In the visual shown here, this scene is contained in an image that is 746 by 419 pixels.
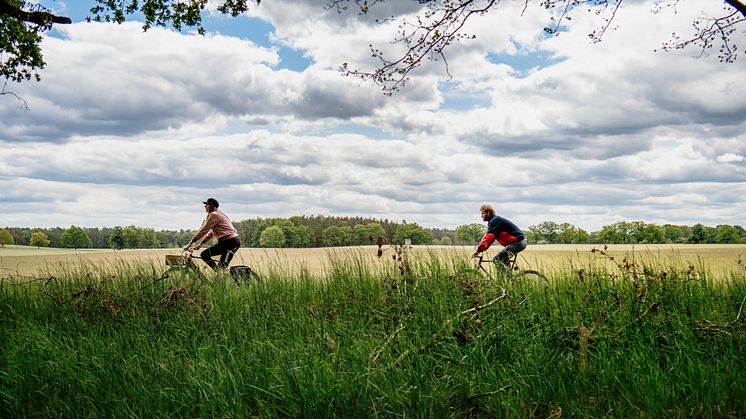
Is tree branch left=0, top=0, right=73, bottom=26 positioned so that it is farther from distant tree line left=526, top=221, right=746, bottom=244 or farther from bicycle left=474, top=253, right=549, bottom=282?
distant tree line left=526, top=221, right=746, bottom=244

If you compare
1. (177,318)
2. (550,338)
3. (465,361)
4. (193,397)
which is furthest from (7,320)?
(550,338)

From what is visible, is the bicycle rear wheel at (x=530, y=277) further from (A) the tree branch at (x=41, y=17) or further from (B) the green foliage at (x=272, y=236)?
(B) the green foliage at (x=272, y=236)

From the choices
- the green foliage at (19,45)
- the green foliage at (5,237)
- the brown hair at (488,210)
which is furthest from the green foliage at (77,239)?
the brown hair at (488,210)

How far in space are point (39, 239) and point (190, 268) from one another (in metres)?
90.4

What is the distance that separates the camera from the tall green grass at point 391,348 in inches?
194

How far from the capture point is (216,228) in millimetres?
12555

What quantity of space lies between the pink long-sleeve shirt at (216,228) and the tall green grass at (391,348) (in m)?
2.48

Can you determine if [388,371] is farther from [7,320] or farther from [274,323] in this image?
[7,320]

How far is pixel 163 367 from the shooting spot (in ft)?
18.1

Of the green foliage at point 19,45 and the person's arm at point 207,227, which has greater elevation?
the green foliage at point 19,45

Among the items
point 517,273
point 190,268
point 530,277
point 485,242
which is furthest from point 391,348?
point 190,268

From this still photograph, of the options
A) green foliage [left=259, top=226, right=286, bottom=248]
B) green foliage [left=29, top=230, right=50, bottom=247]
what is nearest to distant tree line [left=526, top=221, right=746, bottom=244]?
green foliage [left=259, top=226, right=286, bottom=248]

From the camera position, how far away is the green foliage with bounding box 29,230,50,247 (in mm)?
85500

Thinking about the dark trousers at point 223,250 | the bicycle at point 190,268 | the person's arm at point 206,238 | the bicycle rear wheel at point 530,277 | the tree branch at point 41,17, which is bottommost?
the bicycle rear wheel at point 530,277
